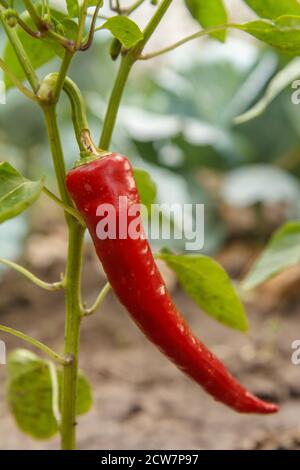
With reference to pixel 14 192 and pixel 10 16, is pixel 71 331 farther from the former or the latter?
pixel 10 16

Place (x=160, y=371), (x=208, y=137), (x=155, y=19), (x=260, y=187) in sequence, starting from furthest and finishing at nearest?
(x=208, y=137) → (x=260, y=187) → (x=160, y=371) → (x=155, y=19)

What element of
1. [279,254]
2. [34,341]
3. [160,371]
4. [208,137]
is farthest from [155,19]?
[208,137]

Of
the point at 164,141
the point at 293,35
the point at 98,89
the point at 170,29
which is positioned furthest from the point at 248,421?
the point at 170,29

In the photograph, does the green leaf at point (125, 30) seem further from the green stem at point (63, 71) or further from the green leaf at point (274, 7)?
the green leaf at point (274, 7)

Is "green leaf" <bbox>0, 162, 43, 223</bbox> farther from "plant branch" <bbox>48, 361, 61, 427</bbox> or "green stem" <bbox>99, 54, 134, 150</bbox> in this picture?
"plant branch" <bbox>48, 361, 61, 427</bbox>

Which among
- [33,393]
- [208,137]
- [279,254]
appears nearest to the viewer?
[33,393]

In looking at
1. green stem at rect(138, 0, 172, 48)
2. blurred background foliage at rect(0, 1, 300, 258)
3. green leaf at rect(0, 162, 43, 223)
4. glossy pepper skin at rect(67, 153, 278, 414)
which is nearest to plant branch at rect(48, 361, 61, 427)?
glossy pepper skin at rect(67, 153, 278, 414)
